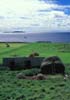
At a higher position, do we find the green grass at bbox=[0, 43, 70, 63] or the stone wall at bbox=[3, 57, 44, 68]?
the stone wall at bbox=[3, 57, 44, 68]

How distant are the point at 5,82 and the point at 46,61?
5.62m

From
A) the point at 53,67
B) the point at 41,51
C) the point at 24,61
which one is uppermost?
the point at 24,61

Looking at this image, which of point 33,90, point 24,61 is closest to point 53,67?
point 24,61

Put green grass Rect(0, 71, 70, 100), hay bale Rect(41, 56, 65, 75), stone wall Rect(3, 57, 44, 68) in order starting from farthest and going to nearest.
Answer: stone wall Rect(3, 57, 44, 68) → hay bale Rect(41, 56, 65, 75) → green grass Rect(0, 71, 70, 100)

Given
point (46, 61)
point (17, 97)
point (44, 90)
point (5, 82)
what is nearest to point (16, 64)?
point (46, 61)

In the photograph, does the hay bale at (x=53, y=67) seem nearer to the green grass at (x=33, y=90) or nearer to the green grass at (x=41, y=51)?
the green grass at (x=33, y=90)

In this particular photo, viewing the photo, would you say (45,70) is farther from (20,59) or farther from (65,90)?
(65,90)

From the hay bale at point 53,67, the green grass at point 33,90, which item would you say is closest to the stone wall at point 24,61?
the hay bale at point 53,67

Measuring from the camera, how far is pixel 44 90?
46.2 feet

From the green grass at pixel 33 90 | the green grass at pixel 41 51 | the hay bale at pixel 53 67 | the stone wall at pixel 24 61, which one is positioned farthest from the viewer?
the green grass at pixel 41 51

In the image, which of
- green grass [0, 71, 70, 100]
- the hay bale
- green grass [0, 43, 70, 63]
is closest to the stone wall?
the hay bale

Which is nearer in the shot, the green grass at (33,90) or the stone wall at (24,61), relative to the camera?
the green grass at (33,90)

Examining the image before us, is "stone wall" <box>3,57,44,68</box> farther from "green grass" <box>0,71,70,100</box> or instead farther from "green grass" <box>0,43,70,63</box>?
"green grass" <box>0,43,70,63</box>

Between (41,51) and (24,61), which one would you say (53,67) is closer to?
(24,61)
